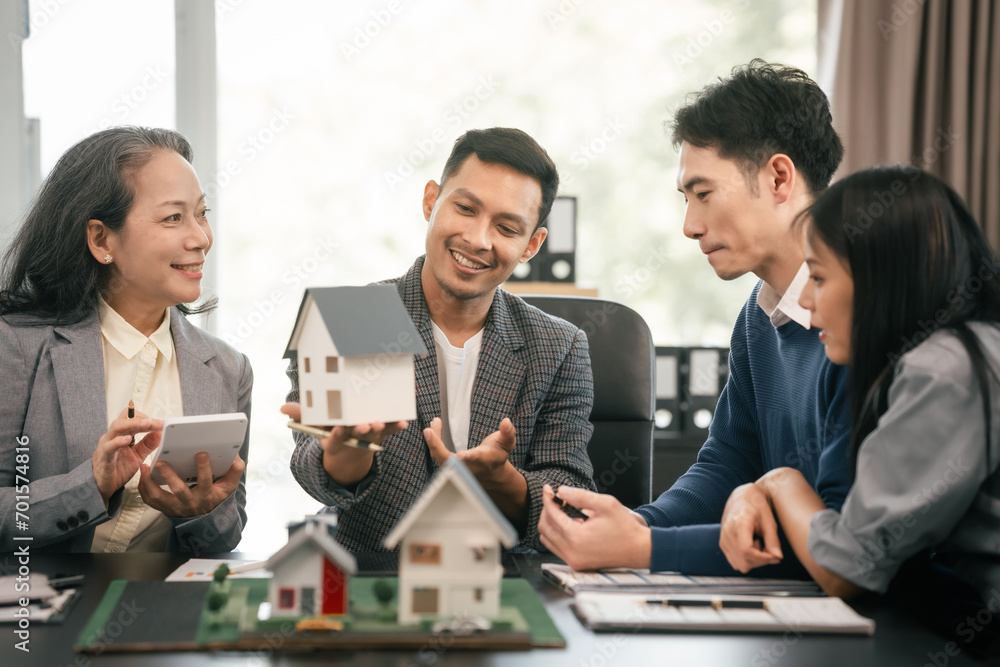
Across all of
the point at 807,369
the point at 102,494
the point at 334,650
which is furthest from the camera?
the point at 807,369

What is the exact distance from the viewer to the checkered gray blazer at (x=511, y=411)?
1.67m

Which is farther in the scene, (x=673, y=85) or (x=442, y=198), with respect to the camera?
(x=673, y=85)

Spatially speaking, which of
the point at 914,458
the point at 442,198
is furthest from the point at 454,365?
the point at 914,458

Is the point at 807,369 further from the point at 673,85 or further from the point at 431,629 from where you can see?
the point at 673,85

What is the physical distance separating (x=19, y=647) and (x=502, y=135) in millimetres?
1335

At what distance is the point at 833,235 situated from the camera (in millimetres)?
1134

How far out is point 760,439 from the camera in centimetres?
172

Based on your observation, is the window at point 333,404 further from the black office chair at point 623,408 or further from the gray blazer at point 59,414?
the black office chair at point 623,408

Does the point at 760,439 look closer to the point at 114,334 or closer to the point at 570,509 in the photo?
the point at 570,509

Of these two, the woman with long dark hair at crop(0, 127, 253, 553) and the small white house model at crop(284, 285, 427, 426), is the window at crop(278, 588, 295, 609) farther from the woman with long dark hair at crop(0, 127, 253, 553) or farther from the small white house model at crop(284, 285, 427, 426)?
the woman with long dark hair at crop(0, 127, 253, 553)

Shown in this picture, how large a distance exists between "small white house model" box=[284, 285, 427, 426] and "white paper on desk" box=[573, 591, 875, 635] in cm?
42

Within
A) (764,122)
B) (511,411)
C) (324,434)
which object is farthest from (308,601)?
(764,122)

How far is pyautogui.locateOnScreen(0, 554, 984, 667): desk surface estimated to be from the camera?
87 cm

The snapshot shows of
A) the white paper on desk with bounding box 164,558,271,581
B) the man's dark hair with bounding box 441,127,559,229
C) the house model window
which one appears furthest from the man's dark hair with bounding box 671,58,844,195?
the white paper on desk with bounding box 164,558,271,581
